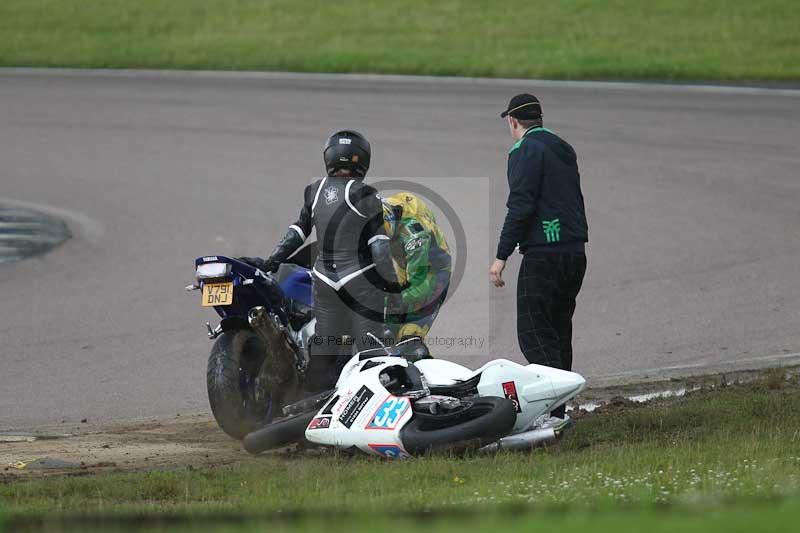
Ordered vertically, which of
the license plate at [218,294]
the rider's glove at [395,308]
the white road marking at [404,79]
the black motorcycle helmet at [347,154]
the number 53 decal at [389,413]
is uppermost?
the white road marking at [404,79]

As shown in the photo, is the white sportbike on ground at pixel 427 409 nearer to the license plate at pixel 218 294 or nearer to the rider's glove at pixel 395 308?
the rider's glove at pixel 395 308

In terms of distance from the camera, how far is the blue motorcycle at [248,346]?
8.00 meters

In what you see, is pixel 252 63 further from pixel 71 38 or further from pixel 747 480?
pixel 747 480

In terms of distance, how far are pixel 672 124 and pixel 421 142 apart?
3983mm

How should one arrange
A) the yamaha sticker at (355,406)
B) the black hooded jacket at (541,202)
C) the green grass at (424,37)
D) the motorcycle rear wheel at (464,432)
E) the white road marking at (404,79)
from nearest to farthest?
the motorcycle rear wheel at (464,432) < the yamaha sticker at (355,406) < the black hooded jacket at (541,202) < the white road marking at (404,79) < the green grass at (424,37)

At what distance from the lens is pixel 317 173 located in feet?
57.8

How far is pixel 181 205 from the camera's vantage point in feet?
53.2

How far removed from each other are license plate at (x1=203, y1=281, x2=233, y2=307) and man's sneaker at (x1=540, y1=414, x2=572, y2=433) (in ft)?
6.60

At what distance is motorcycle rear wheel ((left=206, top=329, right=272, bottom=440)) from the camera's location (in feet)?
26.3

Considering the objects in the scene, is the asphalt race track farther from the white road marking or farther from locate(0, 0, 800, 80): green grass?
locate(0, 0, 800, 80): green grass

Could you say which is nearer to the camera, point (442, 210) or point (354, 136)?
point (354, 136)

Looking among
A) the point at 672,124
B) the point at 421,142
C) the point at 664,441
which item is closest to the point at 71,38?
the point at 421,142

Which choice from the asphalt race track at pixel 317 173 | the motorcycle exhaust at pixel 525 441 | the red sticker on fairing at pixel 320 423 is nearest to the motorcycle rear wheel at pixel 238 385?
the red sticker on fairing at pixel 320 423

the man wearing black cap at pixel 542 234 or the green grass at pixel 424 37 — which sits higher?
the green grass at pixel 424 37
